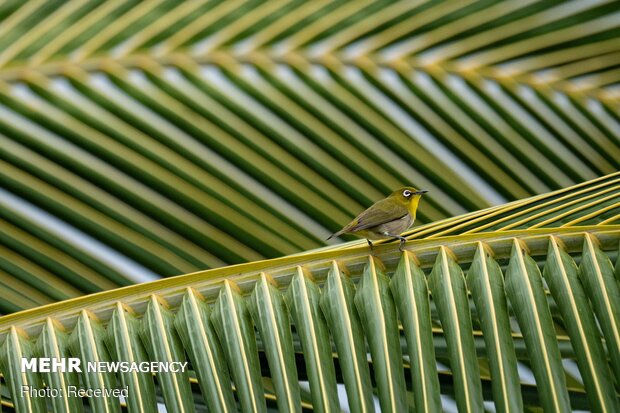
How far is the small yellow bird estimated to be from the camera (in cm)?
258

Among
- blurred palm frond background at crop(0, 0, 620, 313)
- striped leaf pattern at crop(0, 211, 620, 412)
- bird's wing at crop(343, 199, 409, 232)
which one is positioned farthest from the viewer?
bird's wing at crop(343, 199, 409, 232)

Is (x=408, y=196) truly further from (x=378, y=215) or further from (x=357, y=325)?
(x=357, y=325)

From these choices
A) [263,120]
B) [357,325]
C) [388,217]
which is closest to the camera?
[357,325]

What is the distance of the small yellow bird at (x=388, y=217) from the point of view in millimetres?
2582


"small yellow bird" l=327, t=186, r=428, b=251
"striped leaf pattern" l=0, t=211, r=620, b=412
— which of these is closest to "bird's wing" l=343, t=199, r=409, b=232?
"small yellow bird" l=327, t=186, r=428, b=251

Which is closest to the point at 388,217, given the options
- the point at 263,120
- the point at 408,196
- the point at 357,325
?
the point at 408,196

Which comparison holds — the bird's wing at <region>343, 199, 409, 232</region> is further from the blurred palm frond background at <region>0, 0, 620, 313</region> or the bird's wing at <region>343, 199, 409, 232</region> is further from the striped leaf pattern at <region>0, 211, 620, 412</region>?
the striped leaf pattern at <region>0, 211, 620, 412</region>

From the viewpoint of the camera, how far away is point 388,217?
9.61 ft

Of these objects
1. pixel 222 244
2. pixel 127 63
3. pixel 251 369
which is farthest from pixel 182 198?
pixel 251 369

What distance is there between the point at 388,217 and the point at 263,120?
73 centimetres

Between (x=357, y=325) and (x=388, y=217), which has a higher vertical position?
(x=388, y=217)

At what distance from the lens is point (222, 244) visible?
2338 mm

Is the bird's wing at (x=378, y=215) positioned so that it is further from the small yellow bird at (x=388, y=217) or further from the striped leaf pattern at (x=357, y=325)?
the striped leaf pattern at (x=357, y=325)

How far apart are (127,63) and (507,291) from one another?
1149mm
